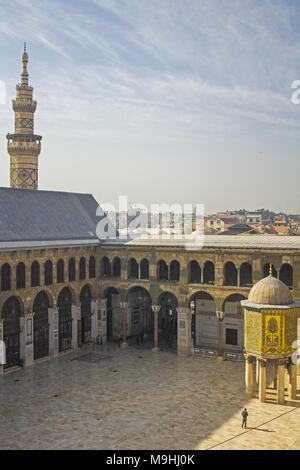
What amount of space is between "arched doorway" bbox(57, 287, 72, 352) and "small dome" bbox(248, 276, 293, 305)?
701 inches

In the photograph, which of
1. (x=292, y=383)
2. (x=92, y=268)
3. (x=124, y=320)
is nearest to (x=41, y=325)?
(x=92, y=268)

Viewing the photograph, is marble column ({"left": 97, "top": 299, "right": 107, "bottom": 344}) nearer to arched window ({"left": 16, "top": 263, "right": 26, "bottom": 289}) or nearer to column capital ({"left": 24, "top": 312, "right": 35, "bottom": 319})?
column capital ({"left": 24, "top": 312, "right": 35, "bottom": 319})

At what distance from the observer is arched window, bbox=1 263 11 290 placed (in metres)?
35.4

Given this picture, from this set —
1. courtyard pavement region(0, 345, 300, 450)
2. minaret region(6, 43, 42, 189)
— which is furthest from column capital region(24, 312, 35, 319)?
minaret region(6, 43, 42, 189)

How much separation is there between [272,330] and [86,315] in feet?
65.9

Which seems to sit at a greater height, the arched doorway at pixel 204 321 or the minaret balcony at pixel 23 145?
the minaret balcony at pixel 23 145

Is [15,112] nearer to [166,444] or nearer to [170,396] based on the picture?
[170,396]

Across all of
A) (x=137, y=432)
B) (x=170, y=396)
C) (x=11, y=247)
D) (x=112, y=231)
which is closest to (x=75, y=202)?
(x=112, y=231)

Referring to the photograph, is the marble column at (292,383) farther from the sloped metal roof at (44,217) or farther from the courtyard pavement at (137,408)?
the sloped metal roof at (44,217)

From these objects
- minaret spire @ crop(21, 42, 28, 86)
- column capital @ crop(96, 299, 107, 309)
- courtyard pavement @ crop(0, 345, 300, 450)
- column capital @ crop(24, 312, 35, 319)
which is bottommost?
courtyard pavement @ crop(0, 345, 300, 450)

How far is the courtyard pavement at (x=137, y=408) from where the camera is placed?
81.8 ft

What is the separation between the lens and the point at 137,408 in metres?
29.5

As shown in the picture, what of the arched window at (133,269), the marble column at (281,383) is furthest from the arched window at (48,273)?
the marble column at (281,383)

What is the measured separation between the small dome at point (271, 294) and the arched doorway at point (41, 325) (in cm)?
1776
